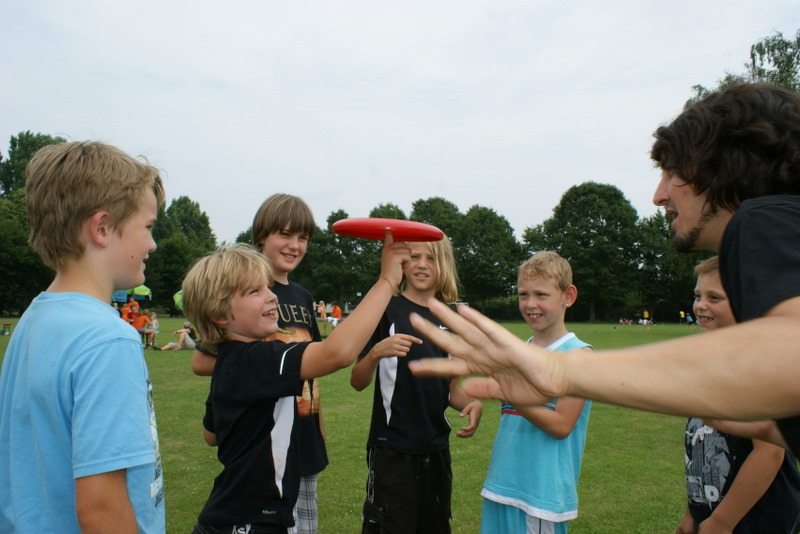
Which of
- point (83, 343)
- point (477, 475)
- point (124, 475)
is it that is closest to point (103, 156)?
point (83, 343)

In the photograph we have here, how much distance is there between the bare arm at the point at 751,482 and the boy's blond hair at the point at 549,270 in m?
1.63

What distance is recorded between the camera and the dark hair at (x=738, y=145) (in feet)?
5.65

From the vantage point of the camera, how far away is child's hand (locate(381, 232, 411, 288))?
302 centimetres

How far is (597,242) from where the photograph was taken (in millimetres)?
64062

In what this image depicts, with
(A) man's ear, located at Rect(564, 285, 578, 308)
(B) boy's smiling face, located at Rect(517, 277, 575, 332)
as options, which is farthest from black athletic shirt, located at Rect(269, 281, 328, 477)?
(A) man's ear, located at Rect(564, 285, 578, 308)

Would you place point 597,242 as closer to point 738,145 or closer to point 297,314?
point 297,314

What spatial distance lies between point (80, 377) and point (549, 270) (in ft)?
10.1

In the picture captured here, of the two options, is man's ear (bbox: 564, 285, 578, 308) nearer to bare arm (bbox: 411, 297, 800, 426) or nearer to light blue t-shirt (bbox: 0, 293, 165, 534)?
bare arm (bbox: 411, 297, 800, 426)

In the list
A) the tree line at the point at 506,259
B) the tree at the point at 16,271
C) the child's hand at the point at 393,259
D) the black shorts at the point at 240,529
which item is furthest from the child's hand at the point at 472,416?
the tree at the point at 16,271

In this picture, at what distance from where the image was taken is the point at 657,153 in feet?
6.88

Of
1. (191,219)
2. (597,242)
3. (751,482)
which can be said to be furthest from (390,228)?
(191,219)

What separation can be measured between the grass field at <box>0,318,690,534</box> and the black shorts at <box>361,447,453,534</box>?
1.51 m

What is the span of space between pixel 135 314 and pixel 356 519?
75.0 ft

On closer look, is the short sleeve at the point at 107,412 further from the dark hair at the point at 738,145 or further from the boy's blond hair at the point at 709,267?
the boy's blond hair at the point at 709,267
